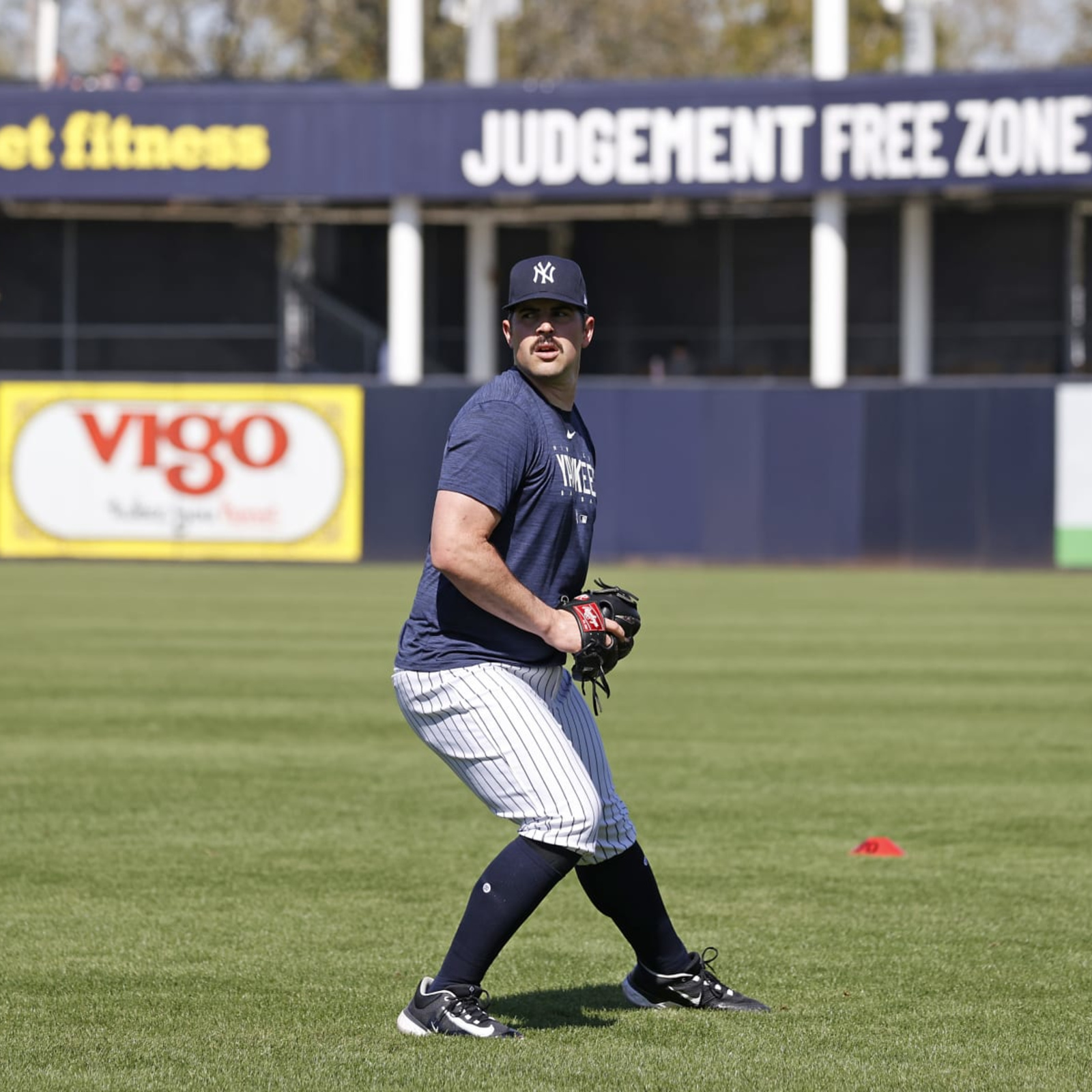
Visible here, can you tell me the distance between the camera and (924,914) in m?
6.66

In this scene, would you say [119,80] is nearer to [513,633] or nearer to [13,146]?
[13,146]

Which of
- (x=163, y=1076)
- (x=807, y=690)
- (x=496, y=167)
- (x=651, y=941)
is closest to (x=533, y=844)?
(x=651, y=941)

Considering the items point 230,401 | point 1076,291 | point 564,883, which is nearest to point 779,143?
point 1076,291

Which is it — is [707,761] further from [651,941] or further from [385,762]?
[651,941]

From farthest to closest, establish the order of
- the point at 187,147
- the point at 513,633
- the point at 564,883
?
the point at 187,147 < the point at 564,883 < the point at 513,633

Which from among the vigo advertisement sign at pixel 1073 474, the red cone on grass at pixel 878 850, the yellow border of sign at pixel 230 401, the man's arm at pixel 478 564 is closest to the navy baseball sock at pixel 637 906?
the man's arm at pixel 478 564

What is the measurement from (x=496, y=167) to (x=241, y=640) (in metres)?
14.7

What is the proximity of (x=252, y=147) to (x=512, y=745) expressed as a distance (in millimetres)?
25655

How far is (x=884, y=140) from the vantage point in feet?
92.0

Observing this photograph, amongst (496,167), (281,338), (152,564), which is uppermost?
(496,167)

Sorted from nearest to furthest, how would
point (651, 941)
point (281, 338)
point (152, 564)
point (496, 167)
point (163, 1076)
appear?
point (163, 1076) → point (651, 941) → point (152, 564) → point (496, 167) → point (281, 338)

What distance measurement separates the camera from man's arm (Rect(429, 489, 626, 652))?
4.77m

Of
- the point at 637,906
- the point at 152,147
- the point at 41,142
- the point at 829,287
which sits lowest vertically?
the point at 637,906

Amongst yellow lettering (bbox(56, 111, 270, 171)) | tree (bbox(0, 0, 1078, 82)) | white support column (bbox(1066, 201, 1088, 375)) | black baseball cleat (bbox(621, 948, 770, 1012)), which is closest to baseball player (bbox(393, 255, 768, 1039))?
black baseball cleat (bbox(621, 948, 770, 1012))
